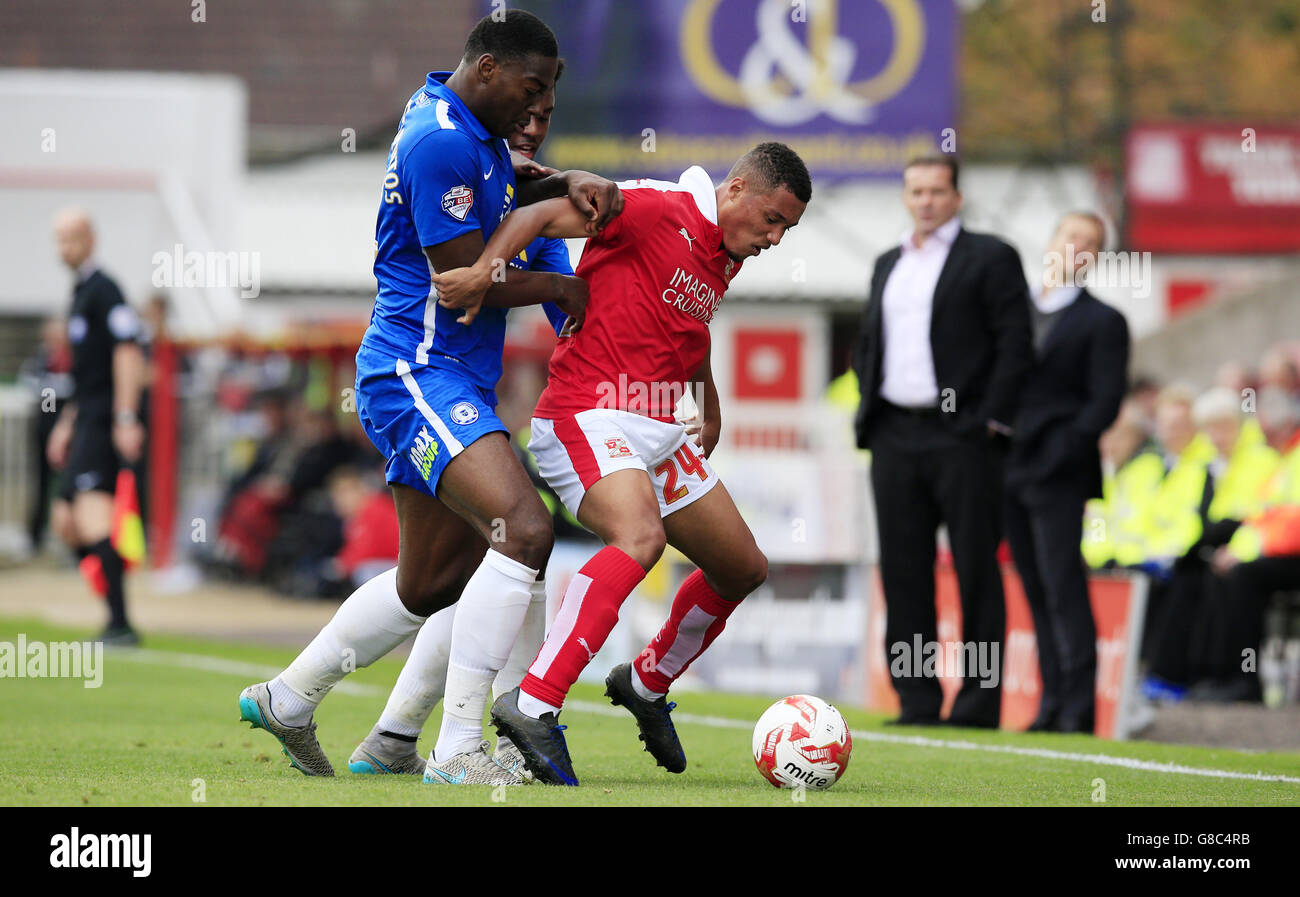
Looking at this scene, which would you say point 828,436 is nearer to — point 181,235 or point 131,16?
point 181,235

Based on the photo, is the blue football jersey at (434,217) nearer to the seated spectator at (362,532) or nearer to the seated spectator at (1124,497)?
the seated spectator at (1124,497)

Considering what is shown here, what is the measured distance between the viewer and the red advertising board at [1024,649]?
9.84 meters

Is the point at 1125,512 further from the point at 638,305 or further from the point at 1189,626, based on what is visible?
the point at 638,305

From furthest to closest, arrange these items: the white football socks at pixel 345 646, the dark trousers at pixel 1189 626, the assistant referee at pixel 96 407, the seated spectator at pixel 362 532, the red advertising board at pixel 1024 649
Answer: the seated spectator at pixel 362 532 < the assistant referee at pixel 96 407 < the dark trousers at pixel 1189 626 < the red advertising board at pixel 1024 649 < the white football socks at pixel 345 646

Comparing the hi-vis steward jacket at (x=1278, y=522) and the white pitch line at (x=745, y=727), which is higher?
the hi-vis steward jacket at (x=1278, y=522)

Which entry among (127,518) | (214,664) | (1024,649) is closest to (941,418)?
(1024,649)

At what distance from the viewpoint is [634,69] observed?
24.1 meters

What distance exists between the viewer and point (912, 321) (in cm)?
913

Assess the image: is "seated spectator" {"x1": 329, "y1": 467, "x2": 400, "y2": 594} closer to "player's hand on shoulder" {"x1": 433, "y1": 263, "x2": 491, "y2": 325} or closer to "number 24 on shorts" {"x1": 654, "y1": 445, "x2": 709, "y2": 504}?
"number 24 on shorts" {"x1": 654, "y1": 445, "x2": 709, "y2": 504}

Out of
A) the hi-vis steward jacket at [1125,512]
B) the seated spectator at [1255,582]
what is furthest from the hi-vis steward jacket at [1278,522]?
the hi-vis steward jacket at [1125,512]

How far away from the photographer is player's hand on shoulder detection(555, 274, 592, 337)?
612 cm

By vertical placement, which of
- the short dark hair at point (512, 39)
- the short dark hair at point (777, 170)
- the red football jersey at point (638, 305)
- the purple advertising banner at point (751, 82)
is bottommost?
the red football jersey at point (638, 305)

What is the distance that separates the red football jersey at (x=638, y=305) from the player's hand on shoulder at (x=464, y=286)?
1.73 ft

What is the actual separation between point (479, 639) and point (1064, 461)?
14.7 feet
